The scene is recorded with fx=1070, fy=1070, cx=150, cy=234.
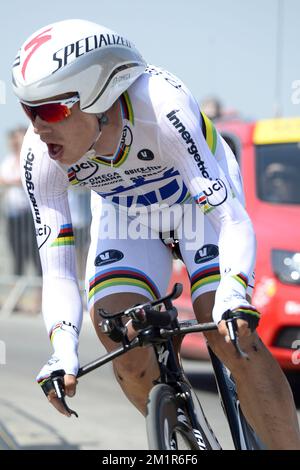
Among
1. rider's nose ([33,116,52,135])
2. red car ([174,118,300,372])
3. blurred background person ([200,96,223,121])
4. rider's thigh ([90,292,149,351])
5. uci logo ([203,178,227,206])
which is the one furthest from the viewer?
blurred background person ([200,96,223,121])

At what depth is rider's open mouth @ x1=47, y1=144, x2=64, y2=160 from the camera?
3.96 metres

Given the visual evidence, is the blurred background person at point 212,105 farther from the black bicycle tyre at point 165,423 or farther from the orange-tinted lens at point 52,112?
the black bicycle tyre at point 165,423

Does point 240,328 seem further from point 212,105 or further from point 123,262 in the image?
point 212,105

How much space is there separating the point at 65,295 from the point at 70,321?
13 centimetres

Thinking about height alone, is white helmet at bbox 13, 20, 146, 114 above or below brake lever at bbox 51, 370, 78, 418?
above

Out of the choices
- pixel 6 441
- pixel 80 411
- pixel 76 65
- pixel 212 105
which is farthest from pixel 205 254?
pixel 212 105

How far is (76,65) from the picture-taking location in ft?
12.7

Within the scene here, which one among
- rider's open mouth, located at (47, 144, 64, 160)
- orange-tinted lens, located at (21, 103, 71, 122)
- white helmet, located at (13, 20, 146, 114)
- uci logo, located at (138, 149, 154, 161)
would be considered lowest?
uci logo, located at (138, 149, 154, 161)

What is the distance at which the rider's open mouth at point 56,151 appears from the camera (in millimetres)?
3959

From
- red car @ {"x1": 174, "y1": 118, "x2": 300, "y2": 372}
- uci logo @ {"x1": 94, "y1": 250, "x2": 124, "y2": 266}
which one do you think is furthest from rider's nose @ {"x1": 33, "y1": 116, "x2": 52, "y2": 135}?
red car @ {"x1": 174, "y1": 118, "x2": 300, "y2": 372}

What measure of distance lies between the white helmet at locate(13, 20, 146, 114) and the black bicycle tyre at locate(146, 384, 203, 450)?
3.54 ft

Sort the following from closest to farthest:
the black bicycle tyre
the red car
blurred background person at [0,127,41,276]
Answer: the black bicycle tyre < the red car < blurred background person at [0,127,41,276]

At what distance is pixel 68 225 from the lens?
439cm

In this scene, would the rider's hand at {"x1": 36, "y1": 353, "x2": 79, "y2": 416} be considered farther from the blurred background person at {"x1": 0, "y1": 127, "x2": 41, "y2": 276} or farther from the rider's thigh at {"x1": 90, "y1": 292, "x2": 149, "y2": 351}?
the blurred background person at {"x1": 0, "y1": 127, "x2": 41, "y2": 276}
